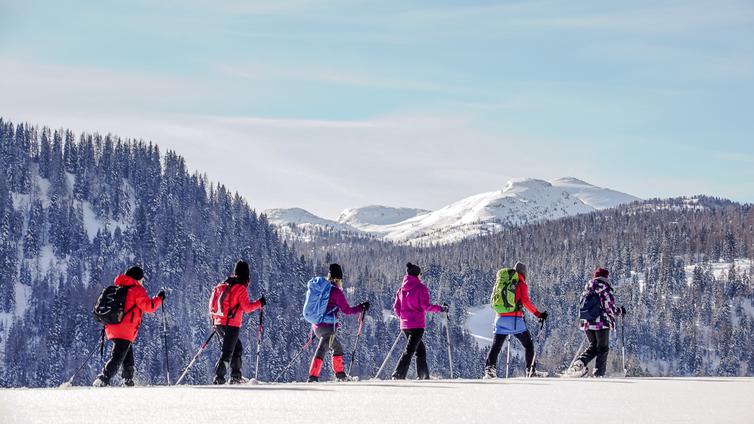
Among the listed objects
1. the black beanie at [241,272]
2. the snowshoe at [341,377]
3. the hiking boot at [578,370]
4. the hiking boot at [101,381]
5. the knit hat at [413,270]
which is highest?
the knit hat at [413,270]

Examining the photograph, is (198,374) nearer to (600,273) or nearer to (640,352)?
(640,352)

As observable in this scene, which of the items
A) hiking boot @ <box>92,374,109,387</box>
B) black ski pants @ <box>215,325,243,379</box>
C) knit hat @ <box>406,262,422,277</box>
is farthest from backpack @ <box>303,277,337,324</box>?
hiking boot @ <box>92,374,109,387</box>

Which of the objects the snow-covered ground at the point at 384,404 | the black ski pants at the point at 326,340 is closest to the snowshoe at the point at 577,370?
the snow-covered ground at the point at 384,404

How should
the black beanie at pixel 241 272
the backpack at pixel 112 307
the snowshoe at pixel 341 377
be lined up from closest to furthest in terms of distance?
1. the backpack at pixel 112 307
2. the black beanie at pixel 241 272
3. the snowshoe at pixel 341 377

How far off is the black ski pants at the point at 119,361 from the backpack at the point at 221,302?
4.97ft

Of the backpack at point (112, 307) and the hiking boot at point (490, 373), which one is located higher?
the backpack at point (112, 307)

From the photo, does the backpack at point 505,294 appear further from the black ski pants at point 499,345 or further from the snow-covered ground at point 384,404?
the snow-covered ground at point 384,404

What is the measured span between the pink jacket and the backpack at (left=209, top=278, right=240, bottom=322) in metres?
3.16

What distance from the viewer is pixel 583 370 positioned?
62.6ft

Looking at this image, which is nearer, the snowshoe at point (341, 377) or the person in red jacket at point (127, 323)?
the person in red jacket at point (127, 323)

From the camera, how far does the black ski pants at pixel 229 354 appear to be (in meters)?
17.0

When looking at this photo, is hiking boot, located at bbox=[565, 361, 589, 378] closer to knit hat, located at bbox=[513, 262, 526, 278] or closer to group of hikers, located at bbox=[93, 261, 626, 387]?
group of hikers, located at bbox=[93, 261, 626, 387]

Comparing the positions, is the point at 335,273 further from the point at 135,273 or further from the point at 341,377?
the point at 135,273

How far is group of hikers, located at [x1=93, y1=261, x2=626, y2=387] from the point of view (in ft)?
52.9
